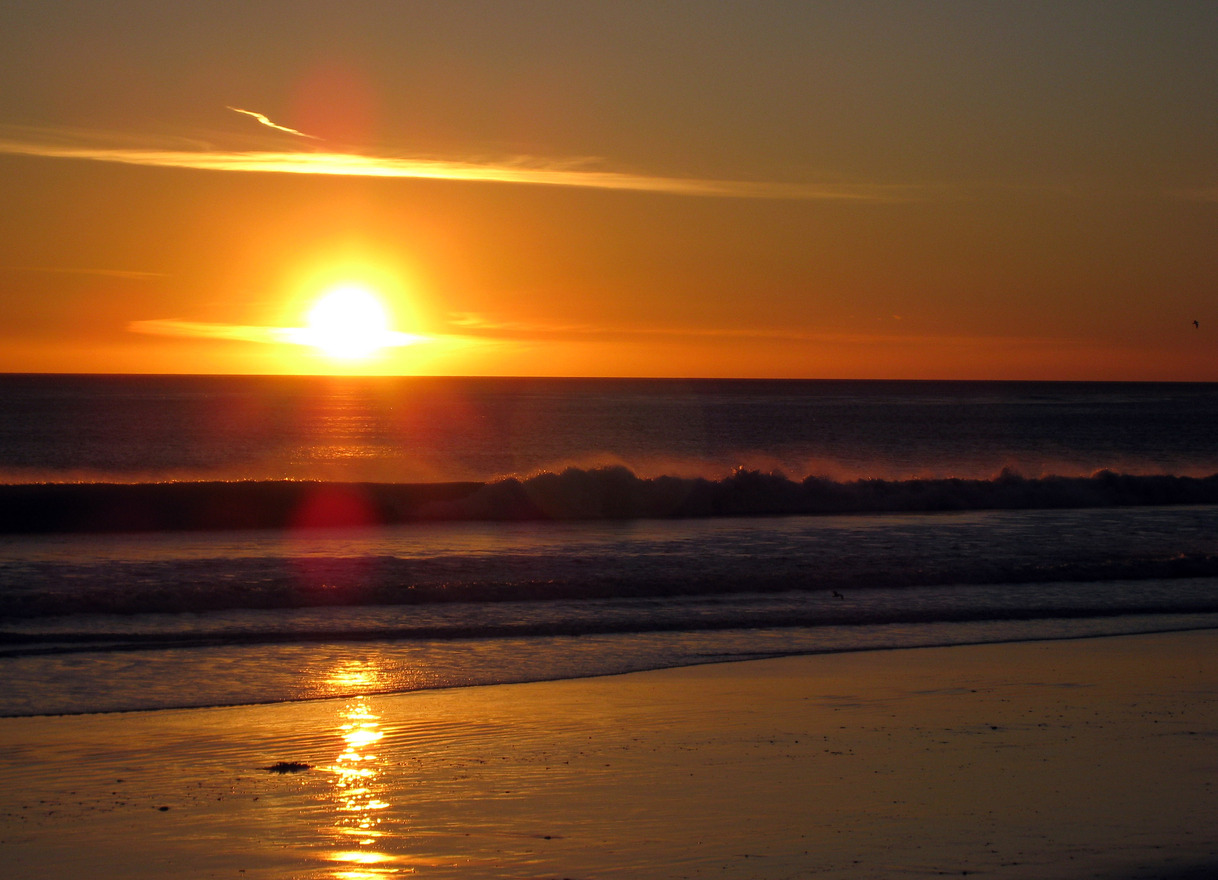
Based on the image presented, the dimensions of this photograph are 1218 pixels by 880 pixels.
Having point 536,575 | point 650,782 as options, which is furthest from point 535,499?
point 650,782

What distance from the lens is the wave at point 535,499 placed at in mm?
24062

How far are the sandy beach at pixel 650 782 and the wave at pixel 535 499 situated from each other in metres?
16.3

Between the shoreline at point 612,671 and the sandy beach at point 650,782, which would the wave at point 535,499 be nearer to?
the shoreline at point 612,671

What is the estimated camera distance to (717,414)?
110438 mm

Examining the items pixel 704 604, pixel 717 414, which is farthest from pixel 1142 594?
pixel 717 414

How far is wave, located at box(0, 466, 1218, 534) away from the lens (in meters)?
24.1

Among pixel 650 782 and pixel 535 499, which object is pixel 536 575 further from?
pixel 535 499

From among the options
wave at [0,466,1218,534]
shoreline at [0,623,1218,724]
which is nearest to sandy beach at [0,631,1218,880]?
shoreline at [0,623,1218,724]

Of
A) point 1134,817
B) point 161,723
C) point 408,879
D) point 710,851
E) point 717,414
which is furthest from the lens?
point 717,414

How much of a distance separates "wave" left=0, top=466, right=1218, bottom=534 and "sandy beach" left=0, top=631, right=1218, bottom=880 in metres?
16.3

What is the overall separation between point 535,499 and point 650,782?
20730mm

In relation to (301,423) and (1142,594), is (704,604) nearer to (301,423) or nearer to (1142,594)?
(1142,594)

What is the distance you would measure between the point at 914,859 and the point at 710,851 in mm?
1019

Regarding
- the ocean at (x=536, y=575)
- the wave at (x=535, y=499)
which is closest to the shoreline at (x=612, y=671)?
the ocean at (x=536, y=575)
